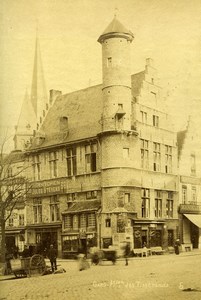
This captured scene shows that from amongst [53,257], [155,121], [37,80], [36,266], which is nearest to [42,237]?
[36,266]

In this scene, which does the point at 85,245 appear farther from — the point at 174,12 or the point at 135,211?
the point at 174,12

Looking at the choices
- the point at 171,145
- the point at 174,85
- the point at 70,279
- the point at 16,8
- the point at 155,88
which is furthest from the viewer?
the point at 171,145

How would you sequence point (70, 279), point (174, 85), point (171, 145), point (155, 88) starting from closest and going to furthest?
point (70, 279)
point (174, 85)
point (155, 88)
point (171, 145)

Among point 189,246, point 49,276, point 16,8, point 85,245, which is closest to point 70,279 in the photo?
point 49,276

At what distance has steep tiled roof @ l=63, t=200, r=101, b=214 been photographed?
18.4 feet

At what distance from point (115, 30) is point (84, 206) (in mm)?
1759

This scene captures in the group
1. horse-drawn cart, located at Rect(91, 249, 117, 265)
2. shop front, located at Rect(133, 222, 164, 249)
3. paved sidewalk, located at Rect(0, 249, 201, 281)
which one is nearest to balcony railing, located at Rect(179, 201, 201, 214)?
shop front, located at Rect(133, 222, 164, 249)

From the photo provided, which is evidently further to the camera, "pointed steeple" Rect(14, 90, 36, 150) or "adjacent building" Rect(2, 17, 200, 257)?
"adjacent building" Rect(2, 17, 200, 257)

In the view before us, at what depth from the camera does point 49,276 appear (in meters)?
5.27

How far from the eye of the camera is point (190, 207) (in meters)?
5.89

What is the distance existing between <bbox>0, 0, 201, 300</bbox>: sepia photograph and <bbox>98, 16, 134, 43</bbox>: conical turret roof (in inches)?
0.5

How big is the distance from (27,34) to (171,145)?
213 cm

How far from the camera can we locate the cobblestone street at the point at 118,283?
460 cm

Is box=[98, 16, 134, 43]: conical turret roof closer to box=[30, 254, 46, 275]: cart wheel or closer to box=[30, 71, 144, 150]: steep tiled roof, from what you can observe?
box=[30, 71, 144, 150]: steep tiled roof
